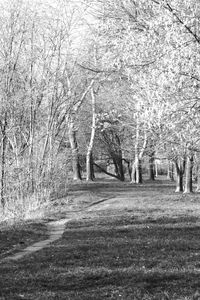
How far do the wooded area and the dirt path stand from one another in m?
3.33

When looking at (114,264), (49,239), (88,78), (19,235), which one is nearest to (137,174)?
(88,78)

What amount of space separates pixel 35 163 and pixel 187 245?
1420cm

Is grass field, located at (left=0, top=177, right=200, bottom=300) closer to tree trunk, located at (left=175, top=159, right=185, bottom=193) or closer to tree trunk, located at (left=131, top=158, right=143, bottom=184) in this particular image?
tree trunk, located at (left=175, top=159, right=185, bottom=193)

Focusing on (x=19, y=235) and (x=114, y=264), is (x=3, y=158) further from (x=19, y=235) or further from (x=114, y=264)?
(x=114, y=264)

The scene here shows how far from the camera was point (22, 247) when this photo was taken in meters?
13.1

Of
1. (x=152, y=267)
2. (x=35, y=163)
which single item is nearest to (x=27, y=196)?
(x=35, y=163)

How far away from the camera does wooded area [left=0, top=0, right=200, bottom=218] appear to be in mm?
13277

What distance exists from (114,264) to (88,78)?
17068mm

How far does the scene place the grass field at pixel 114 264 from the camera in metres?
8.00

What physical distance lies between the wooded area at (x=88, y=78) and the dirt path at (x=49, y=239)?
3.33 metres

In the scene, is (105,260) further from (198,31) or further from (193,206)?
(193,206)

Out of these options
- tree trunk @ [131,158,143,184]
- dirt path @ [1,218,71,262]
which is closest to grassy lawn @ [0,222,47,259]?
dirt path @ [1,218,71,262]

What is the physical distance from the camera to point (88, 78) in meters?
26.4

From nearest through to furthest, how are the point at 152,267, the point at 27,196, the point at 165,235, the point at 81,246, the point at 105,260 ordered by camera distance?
the point at 152,267, the point at 105,260, the point at 81,246, the point at 165,235, the point at 27,196
